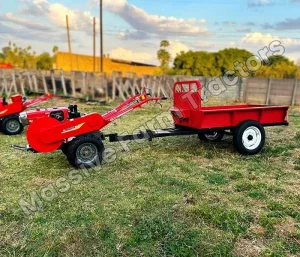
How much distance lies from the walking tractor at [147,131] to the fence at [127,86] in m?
9.33

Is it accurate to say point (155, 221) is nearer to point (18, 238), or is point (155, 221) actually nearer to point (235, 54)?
point (18, 238)

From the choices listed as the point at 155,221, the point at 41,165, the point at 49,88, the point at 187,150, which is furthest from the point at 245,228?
the point at 49,88

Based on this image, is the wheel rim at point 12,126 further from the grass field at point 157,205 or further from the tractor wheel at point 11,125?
the grass field at point 157,205

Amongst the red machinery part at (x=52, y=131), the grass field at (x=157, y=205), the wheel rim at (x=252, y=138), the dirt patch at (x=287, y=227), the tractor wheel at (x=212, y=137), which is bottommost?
the grass field at (x=157, y=205)

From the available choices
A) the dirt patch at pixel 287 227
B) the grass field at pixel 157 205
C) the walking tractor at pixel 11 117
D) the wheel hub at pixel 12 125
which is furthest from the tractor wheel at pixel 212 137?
the wheel hub at pixel 12 125

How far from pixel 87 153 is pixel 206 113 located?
2279 millimetres

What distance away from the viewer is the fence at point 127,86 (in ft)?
52.7

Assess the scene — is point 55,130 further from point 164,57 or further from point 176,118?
point 164,57

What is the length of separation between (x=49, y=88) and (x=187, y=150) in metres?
13.3

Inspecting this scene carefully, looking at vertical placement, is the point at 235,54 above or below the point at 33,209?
above

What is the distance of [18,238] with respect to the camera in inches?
135

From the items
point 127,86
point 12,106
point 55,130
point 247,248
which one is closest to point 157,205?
point 247,248

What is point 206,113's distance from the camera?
19.9 feet

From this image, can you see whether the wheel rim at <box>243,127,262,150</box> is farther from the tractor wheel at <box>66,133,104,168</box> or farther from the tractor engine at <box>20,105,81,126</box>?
the tractor engine at <box>20,105,81,126</box>
